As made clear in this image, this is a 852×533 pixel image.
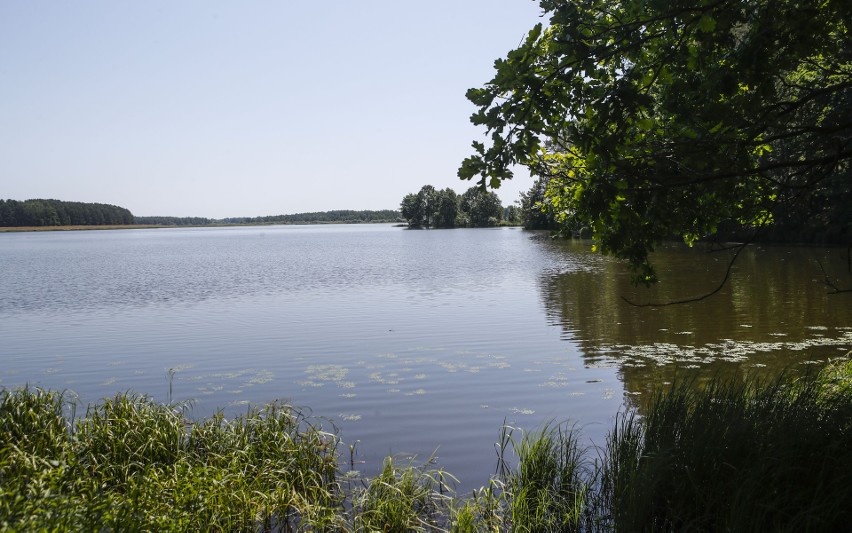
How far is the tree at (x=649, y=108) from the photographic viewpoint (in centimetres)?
512

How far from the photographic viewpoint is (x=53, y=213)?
16950 cm

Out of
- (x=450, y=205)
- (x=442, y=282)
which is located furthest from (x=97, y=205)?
(x=442, y=282)

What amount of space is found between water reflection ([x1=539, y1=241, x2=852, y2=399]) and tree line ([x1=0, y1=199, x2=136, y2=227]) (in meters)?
175

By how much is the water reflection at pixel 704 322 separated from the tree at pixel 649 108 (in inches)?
94.4

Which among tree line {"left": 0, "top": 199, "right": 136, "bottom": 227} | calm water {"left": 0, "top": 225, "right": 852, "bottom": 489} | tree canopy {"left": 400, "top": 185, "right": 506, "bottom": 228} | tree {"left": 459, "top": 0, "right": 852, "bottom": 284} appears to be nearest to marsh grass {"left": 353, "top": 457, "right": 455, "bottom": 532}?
calm water {"left": 0, "top": 225, "right": 852, "bottom": 489}

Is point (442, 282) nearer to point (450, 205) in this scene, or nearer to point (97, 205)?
point (450, 205)

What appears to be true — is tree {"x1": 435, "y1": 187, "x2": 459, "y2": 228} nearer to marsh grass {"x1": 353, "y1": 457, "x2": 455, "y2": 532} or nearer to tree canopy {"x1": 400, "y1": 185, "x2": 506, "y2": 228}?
tree canopy {"x1": 400, "y1": 185, "x2": 506, "y2": 228}

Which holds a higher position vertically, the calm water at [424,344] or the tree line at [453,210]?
the tree line at [453,210]

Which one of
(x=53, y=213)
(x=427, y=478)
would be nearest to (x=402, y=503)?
(x=427, y=478)

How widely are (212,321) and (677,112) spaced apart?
50.1 ft

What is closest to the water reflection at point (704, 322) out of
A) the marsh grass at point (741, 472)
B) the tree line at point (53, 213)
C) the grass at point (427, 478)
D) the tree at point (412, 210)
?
the marsh grass at point (741, 472)

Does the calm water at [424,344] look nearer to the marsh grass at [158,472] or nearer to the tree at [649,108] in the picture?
the marsh grass at [158,472]

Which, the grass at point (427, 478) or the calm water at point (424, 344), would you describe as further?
the calm water at point (424, 344)

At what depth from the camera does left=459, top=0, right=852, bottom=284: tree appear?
5.12 metres
